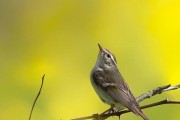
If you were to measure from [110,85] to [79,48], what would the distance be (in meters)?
2.95

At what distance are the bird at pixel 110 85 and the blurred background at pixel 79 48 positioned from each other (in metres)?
1.20

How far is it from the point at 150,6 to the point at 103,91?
12.2 ft

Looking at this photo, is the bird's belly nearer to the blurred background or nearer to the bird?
the bird

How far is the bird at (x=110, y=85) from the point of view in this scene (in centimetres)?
251

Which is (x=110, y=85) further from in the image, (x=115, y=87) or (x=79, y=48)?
(x=79, y=48)

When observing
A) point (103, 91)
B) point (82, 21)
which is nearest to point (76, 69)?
point (82, 21)

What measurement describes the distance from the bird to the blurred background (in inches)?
47.4

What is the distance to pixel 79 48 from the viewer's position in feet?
18.4

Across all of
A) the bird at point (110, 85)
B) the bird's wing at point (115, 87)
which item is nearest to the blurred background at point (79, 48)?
the bird at point (110, 85)

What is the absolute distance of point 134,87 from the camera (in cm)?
482

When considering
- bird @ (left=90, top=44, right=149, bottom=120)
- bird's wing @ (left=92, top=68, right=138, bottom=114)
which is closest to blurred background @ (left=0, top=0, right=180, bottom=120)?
bird @ (left=90, top=44, right=149, bottom=120)

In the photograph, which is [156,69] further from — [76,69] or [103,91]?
[103,91]

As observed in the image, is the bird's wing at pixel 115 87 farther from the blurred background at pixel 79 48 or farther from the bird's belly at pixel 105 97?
the blurred background at pixel 79 48

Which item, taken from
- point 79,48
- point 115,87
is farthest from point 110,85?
point 79,48
